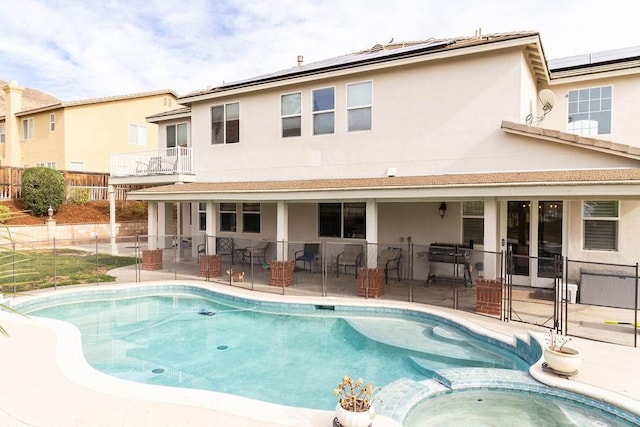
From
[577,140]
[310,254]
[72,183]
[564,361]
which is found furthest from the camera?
[72,183]

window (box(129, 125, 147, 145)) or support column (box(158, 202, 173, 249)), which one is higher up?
window (box(129, 125, 147, 145))

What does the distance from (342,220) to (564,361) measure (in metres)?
9.96

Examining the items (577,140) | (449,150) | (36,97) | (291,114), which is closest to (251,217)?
(291,114)

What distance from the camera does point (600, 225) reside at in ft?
38.0

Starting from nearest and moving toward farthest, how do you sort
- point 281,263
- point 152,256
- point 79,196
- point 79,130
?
point 281,263, point 152,256, point 79,196, point 79,130

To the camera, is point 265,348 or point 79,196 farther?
point 79,196

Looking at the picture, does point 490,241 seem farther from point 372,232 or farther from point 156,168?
point 156,168

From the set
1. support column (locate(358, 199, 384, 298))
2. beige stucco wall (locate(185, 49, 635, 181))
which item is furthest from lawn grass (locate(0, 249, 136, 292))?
support column (locate(358, 199, 384, 298))

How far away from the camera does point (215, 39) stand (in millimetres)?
25703

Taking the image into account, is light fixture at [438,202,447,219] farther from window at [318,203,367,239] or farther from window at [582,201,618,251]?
window at [582,201,618,251]

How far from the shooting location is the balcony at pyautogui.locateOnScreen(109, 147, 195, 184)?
1716 centimetres

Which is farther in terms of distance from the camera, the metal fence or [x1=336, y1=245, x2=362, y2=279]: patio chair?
[x1=336, y1=245, x2=362, y2=279]: patio chair

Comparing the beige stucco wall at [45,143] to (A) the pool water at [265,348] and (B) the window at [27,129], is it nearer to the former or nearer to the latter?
(B) the window at [27,129]

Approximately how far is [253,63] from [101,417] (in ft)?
101
